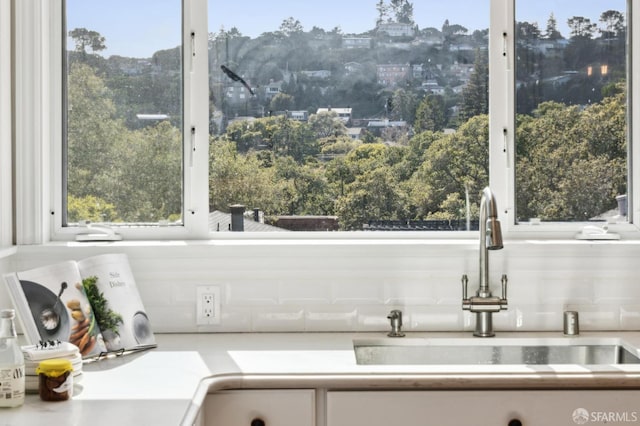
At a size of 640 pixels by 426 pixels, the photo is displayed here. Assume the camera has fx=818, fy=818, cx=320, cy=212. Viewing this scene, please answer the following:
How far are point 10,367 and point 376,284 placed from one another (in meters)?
1.24

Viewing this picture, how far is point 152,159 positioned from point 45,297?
0.74 meters

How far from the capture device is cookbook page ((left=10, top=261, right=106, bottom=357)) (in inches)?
85.3

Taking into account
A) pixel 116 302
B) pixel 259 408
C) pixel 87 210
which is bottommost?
Result: pixel 259 408

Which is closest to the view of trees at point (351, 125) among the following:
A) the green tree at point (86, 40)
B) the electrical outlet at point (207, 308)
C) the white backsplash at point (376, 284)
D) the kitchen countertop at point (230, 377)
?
the green tree at point (86, 40)

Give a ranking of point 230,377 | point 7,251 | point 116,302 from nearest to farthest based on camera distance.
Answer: point 230,377
point 116,302
point 7,251

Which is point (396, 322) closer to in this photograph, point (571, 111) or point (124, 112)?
point (571, 111)

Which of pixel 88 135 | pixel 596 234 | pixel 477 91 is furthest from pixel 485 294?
pixel 88 135

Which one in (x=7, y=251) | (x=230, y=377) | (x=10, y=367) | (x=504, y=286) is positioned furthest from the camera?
(x=504, y=286)

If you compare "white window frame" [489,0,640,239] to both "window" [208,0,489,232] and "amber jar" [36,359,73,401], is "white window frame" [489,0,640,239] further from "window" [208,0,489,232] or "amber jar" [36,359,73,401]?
"amber jar" [36,359,73,401]

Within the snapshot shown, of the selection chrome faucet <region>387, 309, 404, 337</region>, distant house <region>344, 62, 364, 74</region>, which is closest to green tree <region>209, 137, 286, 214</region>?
distant house <region>344, 62, 364, 74</region>

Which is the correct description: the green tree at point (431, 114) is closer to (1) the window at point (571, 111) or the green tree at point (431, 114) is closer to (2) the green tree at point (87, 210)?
(1) the window at point (571, 111)

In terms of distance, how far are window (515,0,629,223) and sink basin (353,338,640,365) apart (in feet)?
→ 1.54

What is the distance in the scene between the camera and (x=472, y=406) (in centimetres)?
213

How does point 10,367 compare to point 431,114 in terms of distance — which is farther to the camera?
point 431,114
